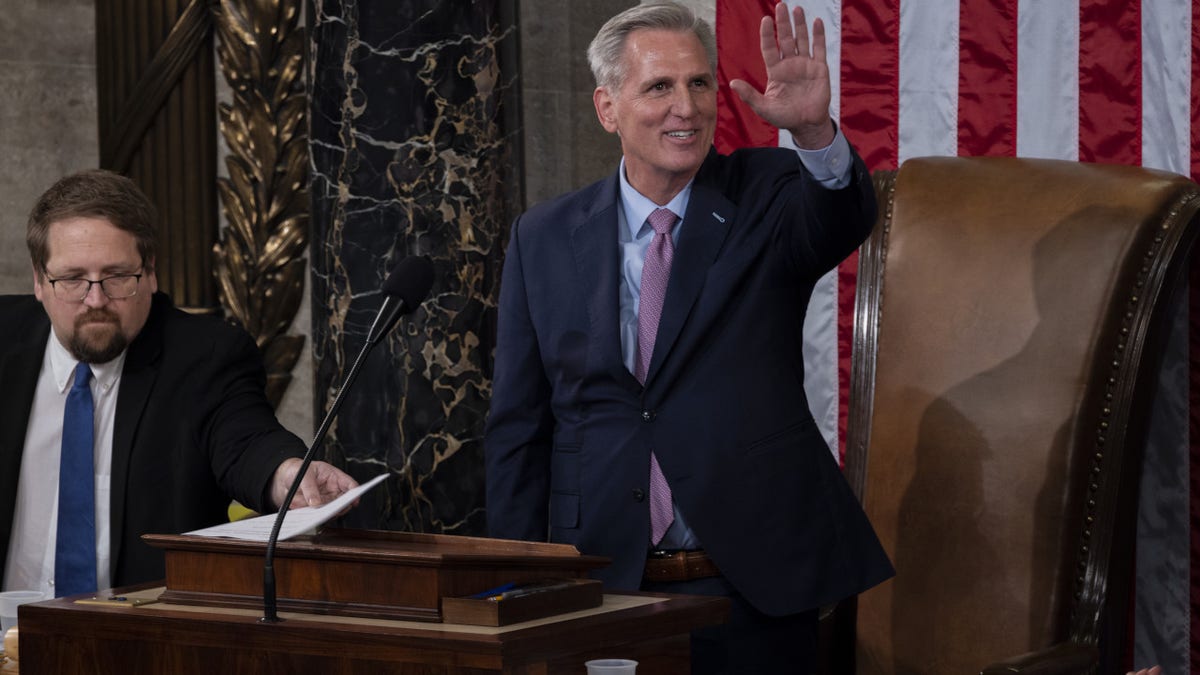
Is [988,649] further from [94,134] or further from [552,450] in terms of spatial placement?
[94,134]

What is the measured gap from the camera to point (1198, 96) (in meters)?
3.33

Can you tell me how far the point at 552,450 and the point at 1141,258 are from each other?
1192 mm

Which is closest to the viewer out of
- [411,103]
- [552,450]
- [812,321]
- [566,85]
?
[552,450]

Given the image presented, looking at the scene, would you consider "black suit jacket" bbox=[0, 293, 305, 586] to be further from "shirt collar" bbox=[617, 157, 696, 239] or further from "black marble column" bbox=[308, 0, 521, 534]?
"black marble column" bbox=[308, 0, 521, 534]

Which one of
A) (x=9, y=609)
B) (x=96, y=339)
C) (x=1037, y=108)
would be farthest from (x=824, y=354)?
(x=9, y=609)

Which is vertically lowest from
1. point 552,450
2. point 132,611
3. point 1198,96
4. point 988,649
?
point 988,649

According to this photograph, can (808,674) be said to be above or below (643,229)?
below

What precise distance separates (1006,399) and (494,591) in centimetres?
143

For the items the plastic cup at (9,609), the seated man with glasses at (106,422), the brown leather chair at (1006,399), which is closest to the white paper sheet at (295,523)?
the plastic cup at (9,609)

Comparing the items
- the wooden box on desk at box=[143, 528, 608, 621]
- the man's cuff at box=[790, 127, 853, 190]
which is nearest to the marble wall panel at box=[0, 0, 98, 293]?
the wooden box on desk at box=[143, 528, 608, 621]

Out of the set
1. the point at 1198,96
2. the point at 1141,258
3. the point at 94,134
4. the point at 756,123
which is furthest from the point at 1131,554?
the point at 94,134

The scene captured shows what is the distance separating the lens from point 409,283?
2.21 m

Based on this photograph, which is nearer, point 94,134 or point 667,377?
point 667,377

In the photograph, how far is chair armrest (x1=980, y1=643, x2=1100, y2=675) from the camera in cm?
256
